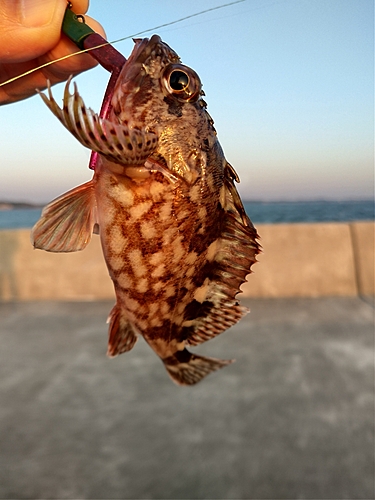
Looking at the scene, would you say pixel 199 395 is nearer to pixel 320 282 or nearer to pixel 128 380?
pixel 128 380

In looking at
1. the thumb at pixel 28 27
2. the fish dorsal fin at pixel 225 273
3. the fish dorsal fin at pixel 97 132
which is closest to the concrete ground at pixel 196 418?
the fish dorsal fin at pixel 225 273

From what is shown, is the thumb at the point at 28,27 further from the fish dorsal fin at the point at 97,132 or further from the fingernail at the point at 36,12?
the fish dorsal fin at the point at 97,132

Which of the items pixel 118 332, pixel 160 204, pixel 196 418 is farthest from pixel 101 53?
pixel 196 418

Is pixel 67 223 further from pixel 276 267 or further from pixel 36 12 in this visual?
pixel 276 267

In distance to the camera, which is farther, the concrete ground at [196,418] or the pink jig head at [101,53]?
the concrete ground at [196,418]

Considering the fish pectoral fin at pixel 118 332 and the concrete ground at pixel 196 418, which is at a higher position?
the fish pectoral fin at pixel 118 332

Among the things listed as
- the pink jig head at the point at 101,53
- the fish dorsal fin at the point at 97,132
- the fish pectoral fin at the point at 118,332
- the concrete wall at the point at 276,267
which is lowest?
the concrete wall at the point at 276,267

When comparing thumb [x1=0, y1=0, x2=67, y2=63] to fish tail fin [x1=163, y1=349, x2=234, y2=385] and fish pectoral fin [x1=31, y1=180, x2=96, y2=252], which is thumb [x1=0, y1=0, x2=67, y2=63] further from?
fish tail fin [x1=163, y1=349, x2=234, y2=385]
